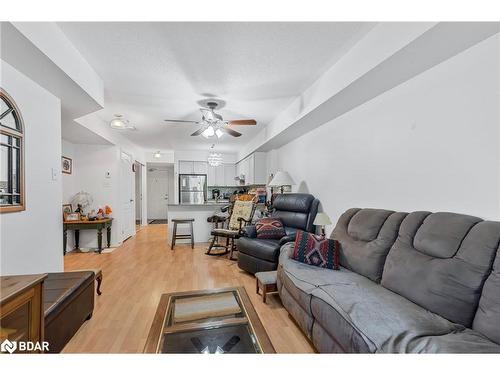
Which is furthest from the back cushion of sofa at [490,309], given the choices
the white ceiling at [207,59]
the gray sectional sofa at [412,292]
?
the white ceiling at [207,59]

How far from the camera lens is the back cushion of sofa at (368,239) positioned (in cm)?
189

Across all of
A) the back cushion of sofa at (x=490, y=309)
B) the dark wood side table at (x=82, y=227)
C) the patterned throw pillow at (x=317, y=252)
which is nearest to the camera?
the back cushion of sofa at (x=490, y=309)

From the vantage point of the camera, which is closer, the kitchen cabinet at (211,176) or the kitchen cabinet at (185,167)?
the kitchen cabinet at (185,167)

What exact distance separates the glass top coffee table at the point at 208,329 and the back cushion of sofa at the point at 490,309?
1.05m

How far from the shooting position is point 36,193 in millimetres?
2213

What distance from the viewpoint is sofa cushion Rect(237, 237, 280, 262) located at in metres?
2.95

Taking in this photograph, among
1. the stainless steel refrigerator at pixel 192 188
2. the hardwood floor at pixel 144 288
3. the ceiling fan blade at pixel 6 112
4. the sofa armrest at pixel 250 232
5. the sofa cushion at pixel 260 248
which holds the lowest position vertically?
the hardwood floor at pixel 144 288

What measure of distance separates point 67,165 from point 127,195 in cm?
144

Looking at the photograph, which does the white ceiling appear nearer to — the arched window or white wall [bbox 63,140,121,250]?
the arched window

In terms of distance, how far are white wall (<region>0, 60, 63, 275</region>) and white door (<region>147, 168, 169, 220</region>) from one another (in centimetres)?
664

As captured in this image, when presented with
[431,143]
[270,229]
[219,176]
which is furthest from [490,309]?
[219,176]

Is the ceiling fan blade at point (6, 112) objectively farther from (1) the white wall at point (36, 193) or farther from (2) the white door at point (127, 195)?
(2) the white door at point (127, 195)
